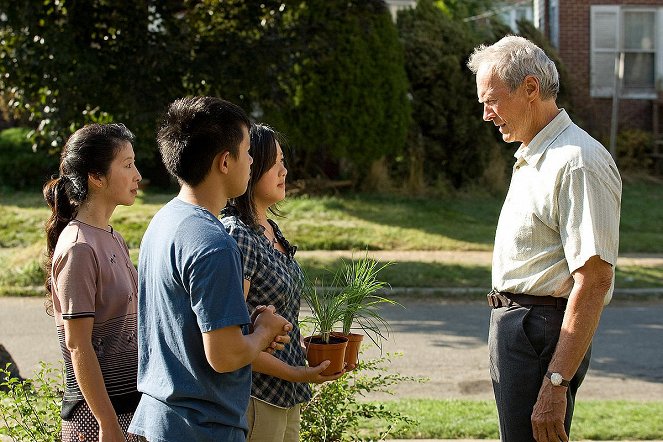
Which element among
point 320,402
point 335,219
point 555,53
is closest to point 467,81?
point 555,53

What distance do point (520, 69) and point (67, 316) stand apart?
1.86 meters

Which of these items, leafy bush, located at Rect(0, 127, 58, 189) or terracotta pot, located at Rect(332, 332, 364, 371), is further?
leafy bush, located at Rect(0, 127, 58, 189)

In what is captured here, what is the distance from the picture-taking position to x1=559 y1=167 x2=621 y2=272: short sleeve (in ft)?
10.8

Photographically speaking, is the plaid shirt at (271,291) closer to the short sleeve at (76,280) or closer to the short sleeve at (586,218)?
the short sleeve at (76,280)

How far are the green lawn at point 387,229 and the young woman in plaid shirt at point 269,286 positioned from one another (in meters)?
8.70

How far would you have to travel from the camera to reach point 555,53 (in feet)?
70.4

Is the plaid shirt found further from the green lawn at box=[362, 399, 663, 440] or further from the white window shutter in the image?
the white window shutter

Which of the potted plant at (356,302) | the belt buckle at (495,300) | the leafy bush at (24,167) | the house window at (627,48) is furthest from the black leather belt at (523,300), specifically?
the house window at (627,48)

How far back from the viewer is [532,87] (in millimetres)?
3564

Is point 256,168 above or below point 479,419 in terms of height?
above

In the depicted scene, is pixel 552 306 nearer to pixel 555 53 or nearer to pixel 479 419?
pixel 479 419

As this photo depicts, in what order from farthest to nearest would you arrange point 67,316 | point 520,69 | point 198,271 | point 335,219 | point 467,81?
point 467,81 < point 335,219 < point 520,69 < point 67,316 < point 198,271

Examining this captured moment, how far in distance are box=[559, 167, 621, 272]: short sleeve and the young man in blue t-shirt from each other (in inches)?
43.3

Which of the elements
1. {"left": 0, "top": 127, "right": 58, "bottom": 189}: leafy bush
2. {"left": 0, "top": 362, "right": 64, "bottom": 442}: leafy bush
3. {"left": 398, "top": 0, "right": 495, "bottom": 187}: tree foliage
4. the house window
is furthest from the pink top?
the house window
